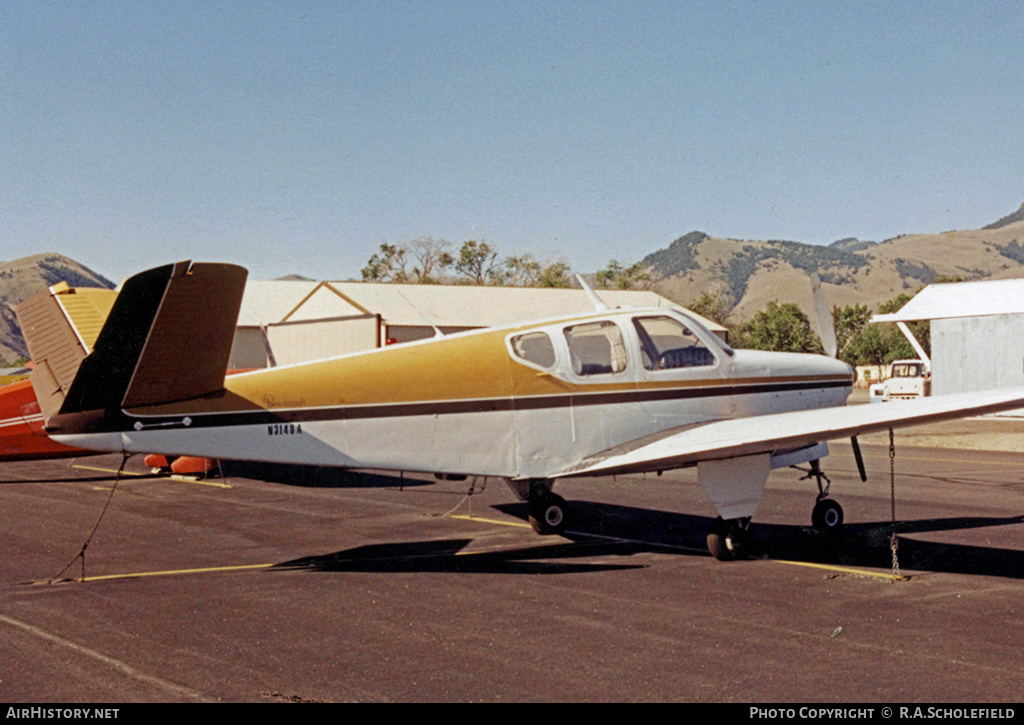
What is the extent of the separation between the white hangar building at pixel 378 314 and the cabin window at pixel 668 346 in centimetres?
3067

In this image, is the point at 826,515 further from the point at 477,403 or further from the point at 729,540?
the point at 477,403

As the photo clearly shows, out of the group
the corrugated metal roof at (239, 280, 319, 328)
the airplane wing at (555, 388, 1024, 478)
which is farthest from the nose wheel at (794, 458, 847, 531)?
the corrugated metal roof at (239, 280, 319, 328)

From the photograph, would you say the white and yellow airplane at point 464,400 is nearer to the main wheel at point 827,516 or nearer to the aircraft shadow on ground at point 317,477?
the main wheel at point 827,516

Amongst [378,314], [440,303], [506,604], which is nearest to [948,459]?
[506,604]

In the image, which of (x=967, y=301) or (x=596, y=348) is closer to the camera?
(x=596, y=348)

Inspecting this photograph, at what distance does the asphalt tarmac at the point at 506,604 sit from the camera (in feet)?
21.8

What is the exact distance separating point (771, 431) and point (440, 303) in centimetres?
4225

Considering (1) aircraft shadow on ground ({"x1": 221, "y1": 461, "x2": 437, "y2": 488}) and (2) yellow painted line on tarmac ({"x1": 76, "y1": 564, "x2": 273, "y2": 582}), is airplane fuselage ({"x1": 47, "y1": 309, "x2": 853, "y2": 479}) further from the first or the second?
(1) aircraft shadow on ground ({"x1": 221, "y1": 461, "x2": 437, "y2": 488})

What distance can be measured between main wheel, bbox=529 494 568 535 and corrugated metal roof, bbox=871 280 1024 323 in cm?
3549

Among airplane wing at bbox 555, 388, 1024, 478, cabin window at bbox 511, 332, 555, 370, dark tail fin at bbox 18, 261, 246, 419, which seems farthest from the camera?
cabin window at bbox 511, 332, 555, 370

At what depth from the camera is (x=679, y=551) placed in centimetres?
1189

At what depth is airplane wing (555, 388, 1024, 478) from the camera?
9.76 meters

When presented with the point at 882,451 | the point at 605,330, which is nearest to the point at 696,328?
the point at 605,330
